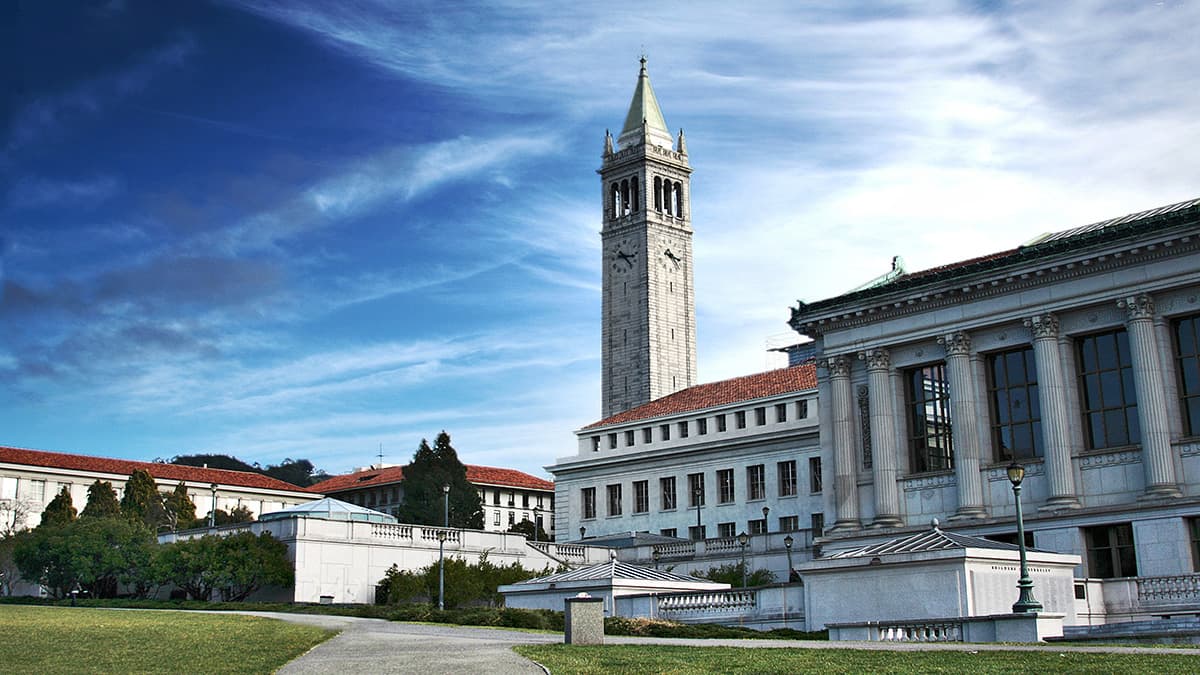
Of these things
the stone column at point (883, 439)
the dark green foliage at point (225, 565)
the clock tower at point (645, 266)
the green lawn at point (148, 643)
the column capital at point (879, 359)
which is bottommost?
the green lawn at point (148, 643)

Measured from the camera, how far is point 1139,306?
46.5 meters

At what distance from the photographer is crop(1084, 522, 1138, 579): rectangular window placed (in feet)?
150

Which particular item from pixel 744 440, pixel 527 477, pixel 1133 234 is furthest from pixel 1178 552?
pixel 527 477

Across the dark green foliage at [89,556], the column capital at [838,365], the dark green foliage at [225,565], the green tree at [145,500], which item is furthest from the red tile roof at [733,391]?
the dark green foliage at [89,556]

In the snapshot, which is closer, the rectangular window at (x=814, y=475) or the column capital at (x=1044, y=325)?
the column capital at (x=1044, y=325)

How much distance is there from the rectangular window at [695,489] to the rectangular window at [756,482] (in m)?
3.96

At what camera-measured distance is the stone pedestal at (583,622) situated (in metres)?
27.2

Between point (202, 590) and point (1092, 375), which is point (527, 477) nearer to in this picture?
point (202, 590)

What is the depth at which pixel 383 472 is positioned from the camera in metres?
146

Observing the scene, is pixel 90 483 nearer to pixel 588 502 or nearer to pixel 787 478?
pixel 588 502

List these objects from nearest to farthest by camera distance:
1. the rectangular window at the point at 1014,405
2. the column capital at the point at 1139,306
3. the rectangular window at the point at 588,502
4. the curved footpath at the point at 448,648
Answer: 1. the curved footpath at the point at 448,648
2. the column capital at the point at 1139,306
3. the rectangular window at the point at 1014,405
4. the rectangular window at the point at 588,502

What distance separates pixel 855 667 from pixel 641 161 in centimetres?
11871

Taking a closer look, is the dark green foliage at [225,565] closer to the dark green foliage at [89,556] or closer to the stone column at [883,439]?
the dark green foliage at [89,556]

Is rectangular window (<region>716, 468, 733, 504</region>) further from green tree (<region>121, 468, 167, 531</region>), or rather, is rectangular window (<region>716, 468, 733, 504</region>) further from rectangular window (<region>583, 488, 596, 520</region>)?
green tree (<region>121, 468, 167, 531</region>)
